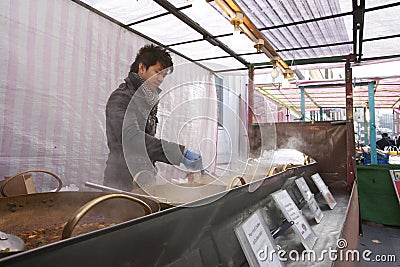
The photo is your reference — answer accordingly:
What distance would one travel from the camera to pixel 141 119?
1.47 metres

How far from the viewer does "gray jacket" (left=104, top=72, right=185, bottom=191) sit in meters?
1.25

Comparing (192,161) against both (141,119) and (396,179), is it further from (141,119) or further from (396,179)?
(396,179)

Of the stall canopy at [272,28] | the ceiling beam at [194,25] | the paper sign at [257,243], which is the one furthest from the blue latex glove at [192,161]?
the ceiling beam at [194,25]

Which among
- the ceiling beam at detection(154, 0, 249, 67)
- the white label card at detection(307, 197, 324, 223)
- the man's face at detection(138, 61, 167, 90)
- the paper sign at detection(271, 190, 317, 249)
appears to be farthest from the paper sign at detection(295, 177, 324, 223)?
the ceiling beam at detection(154, 0, 249, 67)

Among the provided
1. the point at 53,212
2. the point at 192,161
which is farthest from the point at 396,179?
the point at 53,212

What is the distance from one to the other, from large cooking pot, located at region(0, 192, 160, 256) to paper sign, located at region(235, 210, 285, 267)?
280mm

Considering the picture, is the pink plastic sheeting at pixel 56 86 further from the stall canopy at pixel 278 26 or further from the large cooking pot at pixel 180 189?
the large cooking pot at pixel 180 189

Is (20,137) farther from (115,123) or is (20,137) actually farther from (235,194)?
(235,194)

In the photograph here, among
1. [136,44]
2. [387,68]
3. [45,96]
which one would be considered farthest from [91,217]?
[387,68]

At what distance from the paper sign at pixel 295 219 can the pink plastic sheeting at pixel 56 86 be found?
1.92 ft

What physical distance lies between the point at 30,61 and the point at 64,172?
36.7 inches

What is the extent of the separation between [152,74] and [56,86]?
3.35 ft

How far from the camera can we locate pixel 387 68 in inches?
177

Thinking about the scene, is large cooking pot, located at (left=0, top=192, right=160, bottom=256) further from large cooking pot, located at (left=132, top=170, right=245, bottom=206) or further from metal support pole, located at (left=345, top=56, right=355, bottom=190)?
metal support pole, located at (left=345, top=56, right=355, bottom=190)
